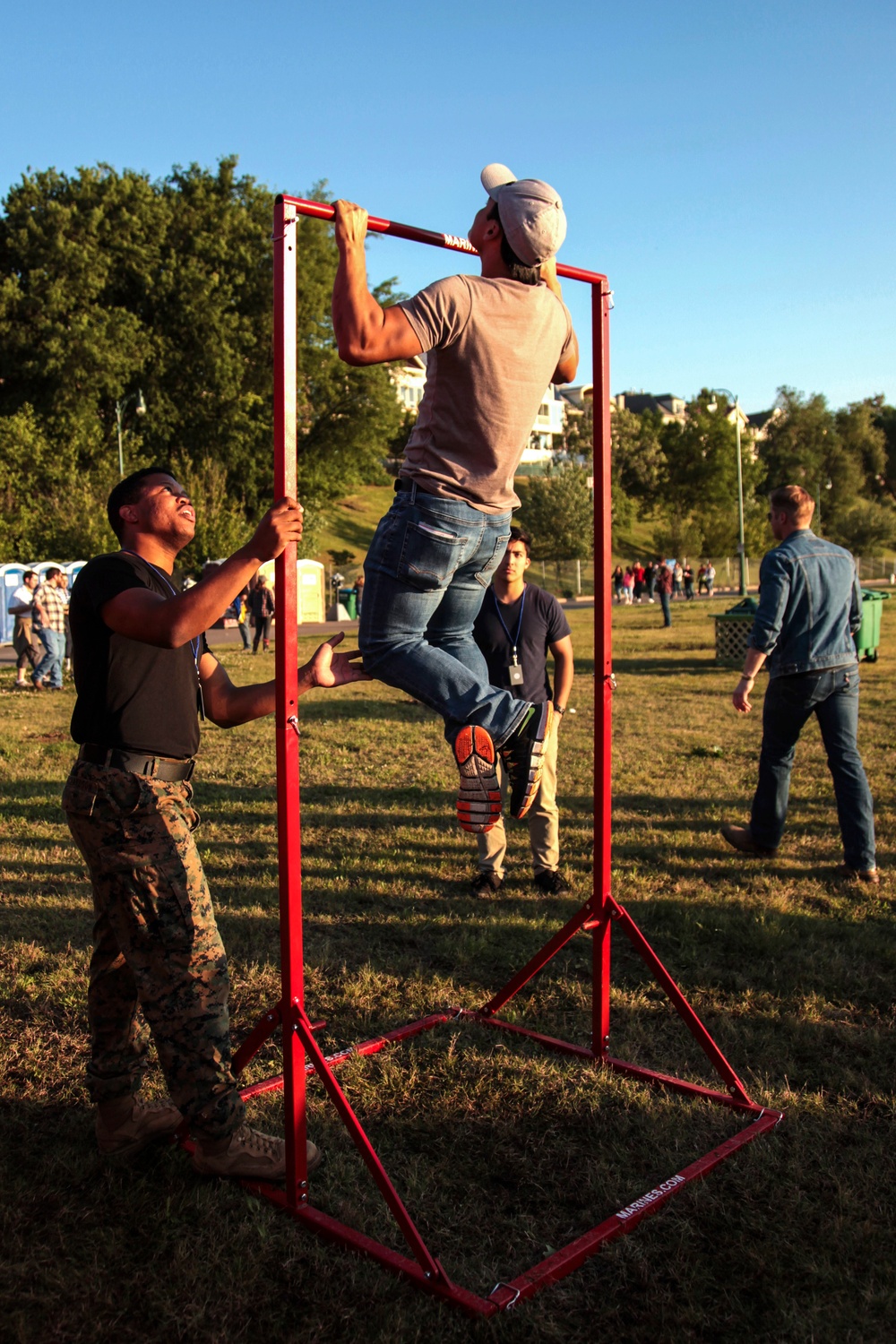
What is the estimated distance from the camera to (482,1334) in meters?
2.77

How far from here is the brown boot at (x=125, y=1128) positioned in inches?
144

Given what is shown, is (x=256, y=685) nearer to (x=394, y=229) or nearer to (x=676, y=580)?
(x=394, y=229)

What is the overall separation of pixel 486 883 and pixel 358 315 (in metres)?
4.45

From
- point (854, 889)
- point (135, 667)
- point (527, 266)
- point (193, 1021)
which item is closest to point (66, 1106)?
point (193, 1021)

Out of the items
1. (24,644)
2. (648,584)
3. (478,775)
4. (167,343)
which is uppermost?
(167,343)

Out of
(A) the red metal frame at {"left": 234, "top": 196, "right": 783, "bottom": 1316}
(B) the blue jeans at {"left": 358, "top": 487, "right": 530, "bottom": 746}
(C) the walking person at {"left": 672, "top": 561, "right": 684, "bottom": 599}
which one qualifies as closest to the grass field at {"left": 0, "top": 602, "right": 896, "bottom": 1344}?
(A) the red metal frame at {"left": 234, "top": 196, "right": 783, "bottom": 1316}

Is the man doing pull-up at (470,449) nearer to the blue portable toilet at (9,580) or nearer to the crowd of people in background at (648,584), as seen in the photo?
the blue portable toilet at (9,580)

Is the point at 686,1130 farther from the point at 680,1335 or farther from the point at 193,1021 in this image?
the point at 193,1021

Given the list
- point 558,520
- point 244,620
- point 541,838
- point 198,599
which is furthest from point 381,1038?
point 558,520

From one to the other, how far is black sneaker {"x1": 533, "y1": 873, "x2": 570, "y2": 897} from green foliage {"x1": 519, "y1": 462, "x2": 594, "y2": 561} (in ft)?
215

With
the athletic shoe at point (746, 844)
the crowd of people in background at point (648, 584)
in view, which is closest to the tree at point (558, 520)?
the crowd of people in background at point (648, 584)

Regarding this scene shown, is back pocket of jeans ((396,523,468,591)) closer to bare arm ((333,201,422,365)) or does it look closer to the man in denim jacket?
bare arm ((333,201,422,365))

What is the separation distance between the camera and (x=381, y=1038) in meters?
4.49

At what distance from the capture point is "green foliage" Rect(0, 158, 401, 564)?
46.9 m
